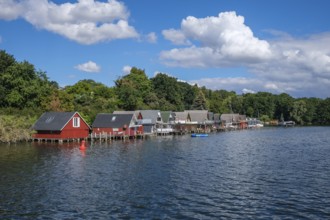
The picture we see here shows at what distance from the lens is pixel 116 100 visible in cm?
11400

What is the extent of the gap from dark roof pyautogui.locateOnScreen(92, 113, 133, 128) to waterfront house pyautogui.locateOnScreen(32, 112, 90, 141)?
884cm

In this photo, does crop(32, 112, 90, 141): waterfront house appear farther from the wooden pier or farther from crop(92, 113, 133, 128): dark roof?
crop(92, 113, 133, 128): dark roof

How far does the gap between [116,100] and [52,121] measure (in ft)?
140

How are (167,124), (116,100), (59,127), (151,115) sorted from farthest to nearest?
(116,100), (167,124), (151,115), (59,127)

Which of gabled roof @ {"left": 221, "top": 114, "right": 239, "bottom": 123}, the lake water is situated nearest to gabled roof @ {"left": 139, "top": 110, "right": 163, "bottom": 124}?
the lake water

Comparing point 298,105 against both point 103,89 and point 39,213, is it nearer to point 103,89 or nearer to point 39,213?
point 103,89

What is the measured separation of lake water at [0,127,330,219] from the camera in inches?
904

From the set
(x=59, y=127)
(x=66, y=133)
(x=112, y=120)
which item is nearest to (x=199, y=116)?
(x=112, y=120)

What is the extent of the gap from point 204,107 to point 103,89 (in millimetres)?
58834

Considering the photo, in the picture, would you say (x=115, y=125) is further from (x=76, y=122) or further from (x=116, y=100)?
(x=116, y=100)

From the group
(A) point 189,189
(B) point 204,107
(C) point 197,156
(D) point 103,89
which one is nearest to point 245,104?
(B) point 204,107

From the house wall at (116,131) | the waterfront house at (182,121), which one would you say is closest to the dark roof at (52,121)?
the house wall at (116,131)

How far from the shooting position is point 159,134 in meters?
100

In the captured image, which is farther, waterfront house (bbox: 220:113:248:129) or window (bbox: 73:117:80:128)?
waterfront house (bbox: 220:113:248:129)
